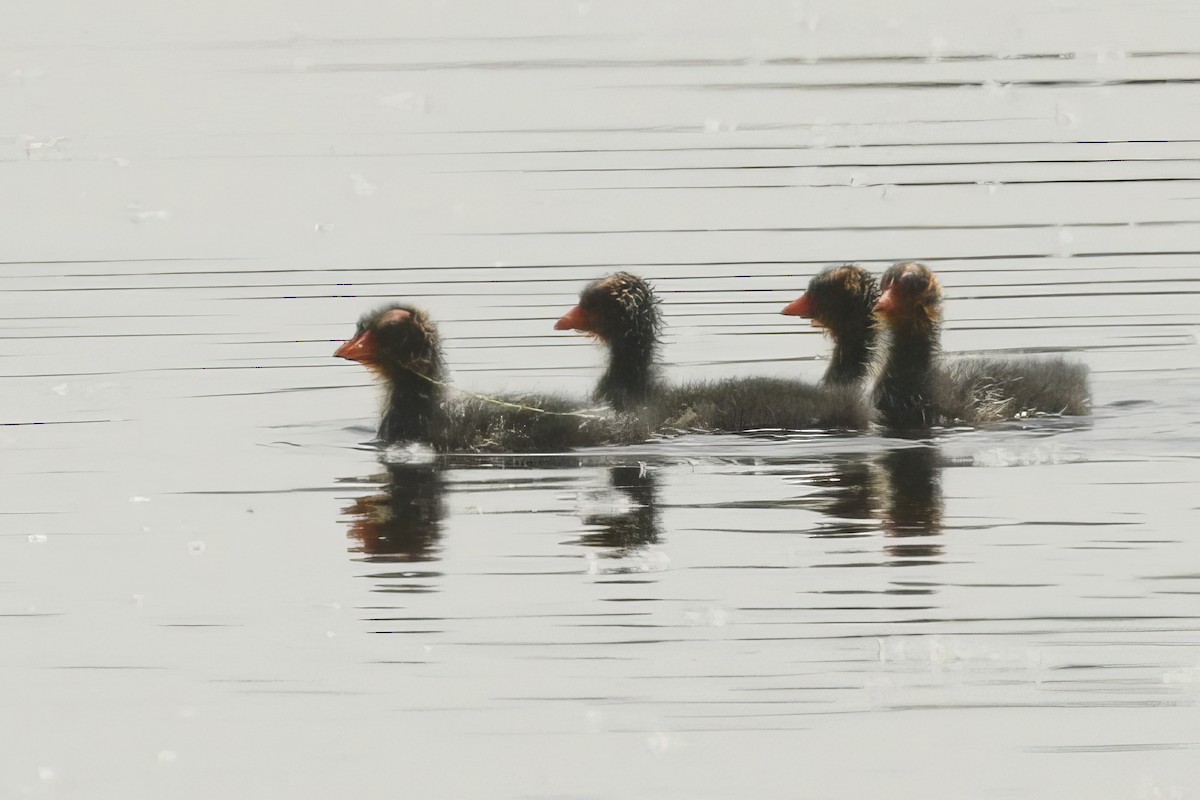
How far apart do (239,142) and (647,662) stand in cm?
1173

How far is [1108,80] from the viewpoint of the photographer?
19.1m

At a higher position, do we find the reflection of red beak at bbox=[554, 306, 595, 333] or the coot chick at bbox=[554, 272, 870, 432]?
the reflection of red beak at bbox=[554, 306, 595, 333]

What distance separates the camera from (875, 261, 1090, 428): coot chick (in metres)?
9.89

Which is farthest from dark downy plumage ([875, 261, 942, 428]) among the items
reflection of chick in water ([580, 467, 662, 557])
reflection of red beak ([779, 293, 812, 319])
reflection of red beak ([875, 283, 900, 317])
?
reflection of chick in water ([580, 467, 662, 557])

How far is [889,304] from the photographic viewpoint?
995 centimetres

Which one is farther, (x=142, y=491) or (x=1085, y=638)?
(x=142, y=491)

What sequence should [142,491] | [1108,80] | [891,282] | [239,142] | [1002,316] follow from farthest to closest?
[1108,80] → [239,142] → [1002,316] → [891,282] → [142,491]

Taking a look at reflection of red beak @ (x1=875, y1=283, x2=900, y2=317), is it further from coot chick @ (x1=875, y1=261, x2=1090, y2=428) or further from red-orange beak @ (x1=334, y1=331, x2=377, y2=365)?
red-orange beak @ (x1=334, y1=331, x2=377, y2=365)

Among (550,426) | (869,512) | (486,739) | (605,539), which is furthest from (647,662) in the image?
(550,426)

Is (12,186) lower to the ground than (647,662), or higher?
higher

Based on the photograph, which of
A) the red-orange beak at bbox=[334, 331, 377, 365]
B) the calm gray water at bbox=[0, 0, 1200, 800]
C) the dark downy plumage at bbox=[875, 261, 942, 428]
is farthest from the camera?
the dark downy plumage at bbox=[875, 261, 942, 428]

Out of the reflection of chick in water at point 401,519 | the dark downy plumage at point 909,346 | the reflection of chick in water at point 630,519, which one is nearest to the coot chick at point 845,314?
the dark downy plumage at point 909,346

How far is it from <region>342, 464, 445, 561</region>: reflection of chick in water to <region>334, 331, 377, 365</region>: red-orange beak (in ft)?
2.27

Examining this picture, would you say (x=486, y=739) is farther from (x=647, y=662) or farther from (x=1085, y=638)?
(x=1085, y=638)
